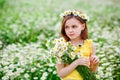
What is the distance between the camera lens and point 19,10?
13336 mm

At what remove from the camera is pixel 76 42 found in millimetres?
4574

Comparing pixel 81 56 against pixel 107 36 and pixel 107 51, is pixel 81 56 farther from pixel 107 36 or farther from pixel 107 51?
pixel 107 36

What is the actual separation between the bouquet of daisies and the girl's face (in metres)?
0.12

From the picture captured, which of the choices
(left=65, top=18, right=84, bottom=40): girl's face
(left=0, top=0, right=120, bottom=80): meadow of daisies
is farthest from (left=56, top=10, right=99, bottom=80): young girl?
(left=0, top=0, right=120, bottom=80): meadow of daisies

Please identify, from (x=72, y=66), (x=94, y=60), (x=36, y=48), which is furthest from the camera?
(x=36, y=48)

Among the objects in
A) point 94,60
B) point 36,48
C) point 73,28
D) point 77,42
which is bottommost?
point 36,48

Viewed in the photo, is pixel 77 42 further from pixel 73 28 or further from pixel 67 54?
pixel 67 54

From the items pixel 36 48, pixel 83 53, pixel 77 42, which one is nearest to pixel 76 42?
pixel 77 42

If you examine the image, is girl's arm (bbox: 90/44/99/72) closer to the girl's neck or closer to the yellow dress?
the yellow dress

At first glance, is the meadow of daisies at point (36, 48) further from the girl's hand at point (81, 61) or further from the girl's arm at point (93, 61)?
the girl's hand at point (81, 61)

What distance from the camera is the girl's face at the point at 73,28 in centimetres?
440

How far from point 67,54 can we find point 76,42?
315 mm

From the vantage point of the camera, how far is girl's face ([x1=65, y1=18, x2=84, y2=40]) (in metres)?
4.40

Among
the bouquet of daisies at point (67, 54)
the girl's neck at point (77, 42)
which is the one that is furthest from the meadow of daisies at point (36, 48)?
the bouquet of daisies at point (67, 54)
